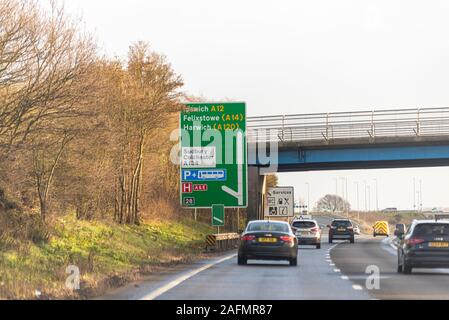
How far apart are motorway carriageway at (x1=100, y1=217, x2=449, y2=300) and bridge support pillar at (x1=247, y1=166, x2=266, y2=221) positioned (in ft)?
109

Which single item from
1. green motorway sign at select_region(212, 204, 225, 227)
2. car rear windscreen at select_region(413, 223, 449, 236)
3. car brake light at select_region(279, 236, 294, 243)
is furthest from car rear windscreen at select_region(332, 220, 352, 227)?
car rear windscreen at select_region(413, 223, 449, 236)

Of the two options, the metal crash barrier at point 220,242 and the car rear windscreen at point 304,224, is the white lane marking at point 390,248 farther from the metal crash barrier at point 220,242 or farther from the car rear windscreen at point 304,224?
the metal crash barrier at point 220,242

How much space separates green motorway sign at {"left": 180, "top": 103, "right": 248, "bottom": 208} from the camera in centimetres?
4159

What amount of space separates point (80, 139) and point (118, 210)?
13.2m

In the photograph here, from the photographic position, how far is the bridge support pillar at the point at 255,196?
205 feet

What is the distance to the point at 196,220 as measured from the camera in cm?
6028

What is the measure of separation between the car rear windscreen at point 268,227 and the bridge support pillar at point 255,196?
32815 mm

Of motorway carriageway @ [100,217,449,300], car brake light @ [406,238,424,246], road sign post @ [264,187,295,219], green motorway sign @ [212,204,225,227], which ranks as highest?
road sign post @ [264,187,295,219]

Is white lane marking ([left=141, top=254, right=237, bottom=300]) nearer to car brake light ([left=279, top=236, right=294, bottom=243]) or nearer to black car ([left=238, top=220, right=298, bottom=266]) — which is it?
black car ([left=238, top=220, right=298, bottom=266])

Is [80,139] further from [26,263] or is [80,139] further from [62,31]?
[26,263]

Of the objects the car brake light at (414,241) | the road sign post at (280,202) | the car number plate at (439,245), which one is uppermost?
the road sign post at (280,202)

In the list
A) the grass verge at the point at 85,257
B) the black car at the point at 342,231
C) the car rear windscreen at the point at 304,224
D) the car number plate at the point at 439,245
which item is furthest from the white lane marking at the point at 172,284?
the black car at the point at 342,231

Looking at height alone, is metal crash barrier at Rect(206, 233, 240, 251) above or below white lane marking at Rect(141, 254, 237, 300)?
above
